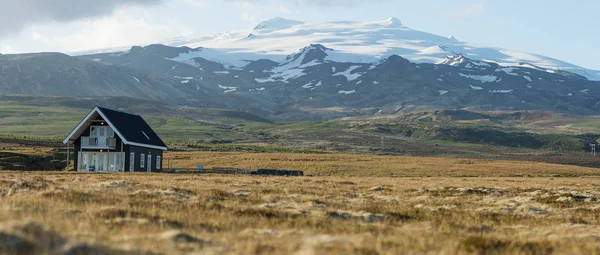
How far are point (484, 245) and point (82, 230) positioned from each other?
26.7 feet

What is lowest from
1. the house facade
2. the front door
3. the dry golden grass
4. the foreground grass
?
the dry golden grass

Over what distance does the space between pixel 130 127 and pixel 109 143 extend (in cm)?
356

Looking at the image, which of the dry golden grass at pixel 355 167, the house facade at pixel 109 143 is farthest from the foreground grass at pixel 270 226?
the dry golden grass at pixel 355 167

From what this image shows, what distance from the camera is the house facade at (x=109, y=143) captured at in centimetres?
7338

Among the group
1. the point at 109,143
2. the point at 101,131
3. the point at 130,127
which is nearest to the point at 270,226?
the point at 109,143

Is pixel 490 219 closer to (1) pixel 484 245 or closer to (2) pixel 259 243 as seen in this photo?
(1) pixel 484 245

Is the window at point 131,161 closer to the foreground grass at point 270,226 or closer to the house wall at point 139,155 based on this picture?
the house wall at point 139,155

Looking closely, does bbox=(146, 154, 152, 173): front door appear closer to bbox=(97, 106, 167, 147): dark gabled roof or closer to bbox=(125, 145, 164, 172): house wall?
bbox=(125, 145, 164, 172): house wall

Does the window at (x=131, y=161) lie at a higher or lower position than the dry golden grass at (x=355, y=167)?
higher

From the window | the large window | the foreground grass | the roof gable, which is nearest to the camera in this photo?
the foreground grass

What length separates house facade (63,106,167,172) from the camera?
2889 inches

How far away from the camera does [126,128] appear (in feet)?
245

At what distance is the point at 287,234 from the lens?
15.9m

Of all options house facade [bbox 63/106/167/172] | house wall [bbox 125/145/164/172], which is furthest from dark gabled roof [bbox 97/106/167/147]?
house wall [bbox 125/145/164/172]
